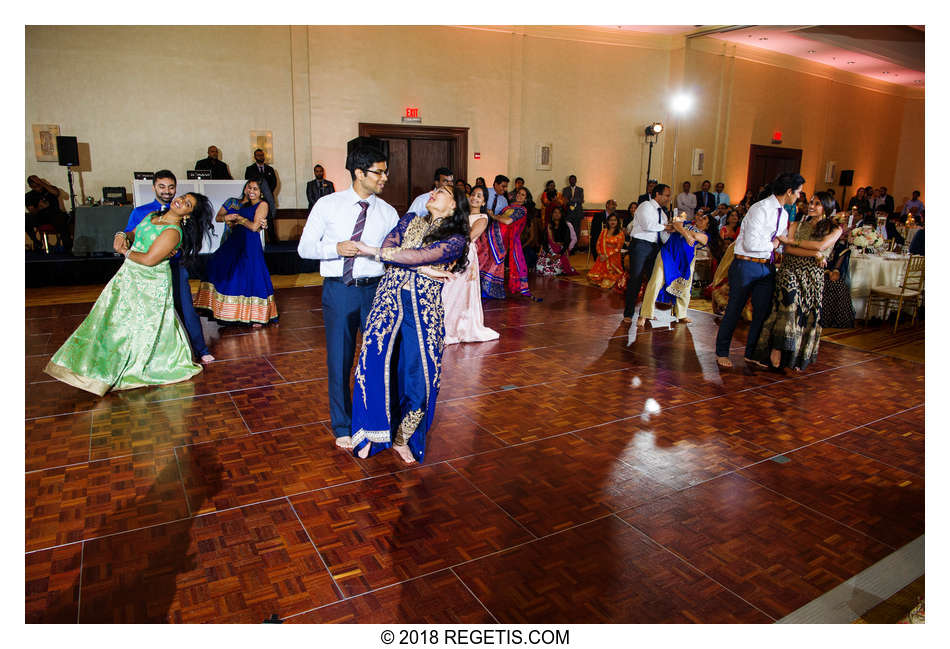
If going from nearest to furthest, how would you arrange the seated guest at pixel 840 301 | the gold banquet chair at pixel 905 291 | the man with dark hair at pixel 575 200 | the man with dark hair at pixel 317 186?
the gold banquet chair at pixel 905 291 → the seated guest at pixel 840 301 → the man with dark hair at pixel 317 186 → the man with dark hair at pixel 575 200

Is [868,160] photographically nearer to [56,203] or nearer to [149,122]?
[149,122]

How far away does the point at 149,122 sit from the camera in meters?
9.40

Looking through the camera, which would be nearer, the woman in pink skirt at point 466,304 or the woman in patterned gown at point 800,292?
the woman in patterned gown at point 800,292

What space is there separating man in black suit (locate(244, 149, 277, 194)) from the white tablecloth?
782 centimetres

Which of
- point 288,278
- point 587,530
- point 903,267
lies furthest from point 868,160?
point 587,530

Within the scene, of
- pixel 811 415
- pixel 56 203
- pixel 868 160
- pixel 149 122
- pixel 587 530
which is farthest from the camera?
pixel 868 160

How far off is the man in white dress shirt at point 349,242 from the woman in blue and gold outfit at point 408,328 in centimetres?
11

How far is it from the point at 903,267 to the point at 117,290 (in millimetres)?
6938

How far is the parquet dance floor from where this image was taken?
82.5 inches

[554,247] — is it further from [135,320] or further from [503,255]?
[135,320]

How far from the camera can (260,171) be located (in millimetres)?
9719

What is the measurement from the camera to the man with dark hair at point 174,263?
4008 millimetres

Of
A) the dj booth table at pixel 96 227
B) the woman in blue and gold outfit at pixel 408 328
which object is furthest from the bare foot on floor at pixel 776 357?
the dj booth table at pixel 96 227

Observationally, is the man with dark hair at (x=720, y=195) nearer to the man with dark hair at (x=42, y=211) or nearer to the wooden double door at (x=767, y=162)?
the wooden double door at (x=767, y=162)
